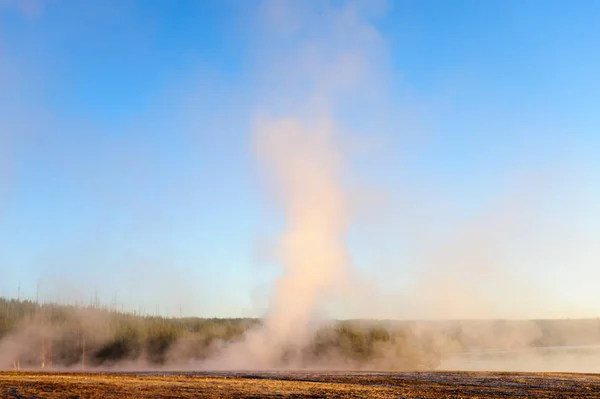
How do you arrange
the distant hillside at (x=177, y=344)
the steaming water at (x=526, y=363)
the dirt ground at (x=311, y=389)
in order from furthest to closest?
1. the distant hillside at (x=177, y=344)
2. the steaming water at (x=526, y=363)
3. the dirt ground at (x=311, y=389)

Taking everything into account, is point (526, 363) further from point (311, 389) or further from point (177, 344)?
point (311, 389)

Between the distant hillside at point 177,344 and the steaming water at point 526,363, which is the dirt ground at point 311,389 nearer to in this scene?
the steaming water at point 526,363

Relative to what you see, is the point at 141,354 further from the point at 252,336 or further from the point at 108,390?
the point at 108,390

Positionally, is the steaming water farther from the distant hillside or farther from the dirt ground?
the dirt ground

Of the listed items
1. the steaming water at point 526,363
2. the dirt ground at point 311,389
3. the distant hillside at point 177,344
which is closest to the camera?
the dirt ground at point 311,389

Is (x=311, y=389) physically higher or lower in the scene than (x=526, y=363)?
higher

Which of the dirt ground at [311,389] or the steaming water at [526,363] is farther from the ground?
the dirt ground at [311,389]

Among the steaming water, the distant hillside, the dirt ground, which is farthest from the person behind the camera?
the distant hillside

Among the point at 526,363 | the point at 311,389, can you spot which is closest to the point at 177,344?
the point at 526,363

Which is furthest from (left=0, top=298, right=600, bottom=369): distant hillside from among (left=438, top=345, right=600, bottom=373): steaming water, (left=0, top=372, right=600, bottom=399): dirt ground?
(left=0, top=372, right=600, bottom=399): dirt ground

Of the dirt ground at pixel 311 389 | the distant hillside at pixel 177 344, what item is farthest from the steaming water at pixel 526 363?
the dirt ground at pixel 311 389

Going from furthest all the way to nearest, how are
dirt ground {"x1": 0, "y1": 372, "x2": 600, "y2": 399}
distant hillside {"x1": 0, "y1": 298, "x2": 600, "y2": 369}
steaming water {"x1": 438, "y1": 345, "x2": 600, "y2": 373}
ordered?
distant hillside {"x1": 0, "y1": 298, "x2": 600, "y2": 369}, steaming water {"x1": 438, "y1": 345, "x2": 600, "y2": 373}, dirt ground {"x1": 0, "y1": 372, "x2": 600, "y2": 399}

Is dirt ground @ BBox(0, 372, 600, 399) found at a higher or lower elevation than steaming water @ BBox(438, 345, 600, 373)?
higher

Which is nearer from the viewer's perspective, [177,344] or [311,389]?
[311,389]
